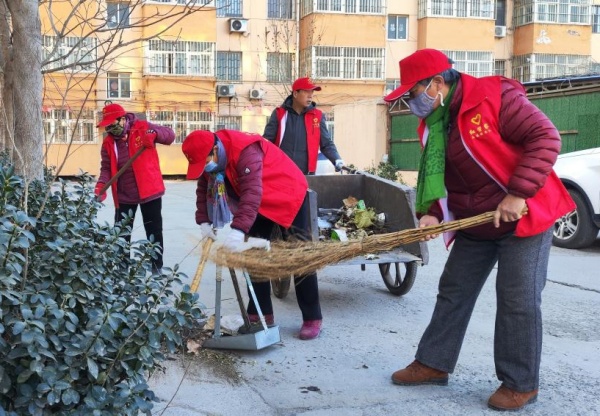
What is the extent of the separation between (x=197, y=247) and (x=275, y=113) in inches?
98.6

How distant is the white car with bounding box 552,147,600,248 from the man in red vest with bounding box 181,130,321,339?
5.05 m

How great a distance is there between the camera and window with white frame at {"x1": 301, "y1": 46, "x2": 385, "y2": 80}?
27.4m

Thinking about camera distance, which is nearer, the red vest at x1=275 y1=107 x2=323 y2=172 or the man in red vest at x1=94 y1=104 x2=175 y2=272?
the man in red vest at x1=94 y1=104 x2=175 y2=272

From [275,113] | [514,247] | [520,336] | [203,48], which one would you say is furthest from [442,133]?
[203,48]

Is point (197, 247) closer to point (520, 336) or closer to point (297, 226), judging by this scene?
point (297, 226)

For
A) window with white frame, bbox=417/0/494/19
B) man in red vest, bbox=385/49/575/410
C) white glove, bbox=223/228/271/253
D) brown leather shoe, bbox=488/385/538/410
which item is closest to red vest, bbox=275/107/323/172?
white glove, bbox=223/228/271/253

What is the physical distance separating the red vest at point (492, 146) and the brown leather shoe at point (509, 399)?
0.84 m

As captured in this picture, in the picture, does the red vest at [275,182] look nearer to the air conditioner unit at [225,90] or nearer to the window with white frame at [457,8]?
the air conditioner unit at [225,90]

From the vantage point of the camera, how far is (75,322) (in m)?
Result: 2.07

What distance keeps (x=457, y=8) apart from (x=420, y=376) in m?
26.9

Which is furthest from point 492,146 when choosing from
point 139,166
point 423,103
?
A: point 139,166

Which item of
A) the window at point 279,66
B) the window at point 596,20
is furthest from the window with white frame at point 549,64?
the window at point 279,66

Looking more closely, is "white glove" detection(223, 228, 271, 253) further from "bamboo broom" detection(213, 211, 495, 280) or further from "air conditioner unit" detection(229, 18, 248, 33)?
"air conditioner unit" detection(229, 18, 248, 33)

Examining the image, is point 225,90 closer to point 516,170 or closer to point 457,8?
point 457,8
